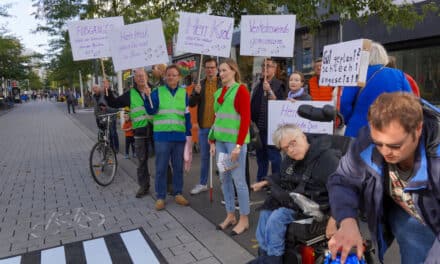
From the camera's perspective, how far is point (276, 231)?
99.3 inches

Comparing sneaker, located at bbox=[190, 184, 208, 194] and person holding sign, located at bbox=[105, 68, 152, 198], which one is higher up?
person holding sign, located at bbox=[105, 68, 152, 198]

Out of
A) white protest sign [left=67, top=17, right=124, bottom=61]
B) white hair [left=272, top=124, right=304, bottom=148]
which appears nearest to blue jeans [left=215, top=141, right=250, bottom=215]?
white hair [left=272, top=124, right=304, bottom=148]

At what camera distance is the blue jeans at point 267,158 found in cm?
509

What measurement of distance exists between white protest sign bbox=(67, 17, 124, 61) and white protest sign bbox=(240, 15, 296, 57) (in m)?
1.94

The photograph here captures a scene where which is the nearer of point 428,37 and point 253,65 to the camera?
point 428,37

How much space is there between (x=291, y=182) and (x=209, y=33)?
2841 millimetres

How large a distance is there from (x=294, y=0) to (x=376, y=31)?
5352 mm

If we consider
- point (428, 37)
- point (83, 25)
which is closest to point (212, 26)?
point (83, 25)

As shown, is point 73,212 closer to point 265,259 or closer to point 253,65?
point 265,259

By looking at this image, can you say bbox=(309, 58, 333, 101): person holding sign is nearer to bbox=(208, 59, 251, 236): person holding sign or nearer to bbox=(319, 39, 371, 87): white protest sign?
bbox=(319, 39, 371, 87): white protest sign

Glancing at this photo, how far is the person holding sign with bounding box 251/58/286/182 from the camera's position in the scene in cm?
511

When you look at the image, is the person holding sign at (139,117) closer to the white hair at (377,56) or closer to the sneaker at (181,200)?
the sneaker at (181,200)

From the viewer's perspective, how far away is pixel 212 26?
15.9ft

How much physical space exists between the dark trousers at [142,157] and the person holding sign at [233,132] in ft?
5.61
